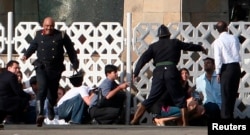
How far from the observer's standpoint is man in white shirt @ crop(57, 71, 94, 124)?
802 inches

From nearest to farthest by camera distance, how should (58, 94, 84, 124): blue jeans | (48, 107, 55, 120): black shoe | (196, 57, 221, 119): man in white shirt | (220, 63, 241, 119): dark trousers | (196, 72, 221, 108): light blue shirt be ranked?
(220, 63, 241, 119): dark trousers < (48, 107, 55, 120): black shoe < (58, 94, 84, 124): blue jeans < (196, 57, 221, 119): man in white shirt < (196, 72, 221, 108): light blue shirt

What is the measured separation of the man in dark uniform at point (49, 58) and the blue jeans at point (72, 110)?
0.93 meters

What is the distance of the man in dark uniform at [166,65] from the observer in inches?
764

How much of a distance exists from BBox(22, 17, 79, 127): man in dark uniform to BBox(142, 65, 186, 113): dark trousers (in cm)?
141

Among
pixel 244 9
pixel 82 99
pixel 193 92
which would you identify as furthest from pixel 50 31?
pixel 244 9


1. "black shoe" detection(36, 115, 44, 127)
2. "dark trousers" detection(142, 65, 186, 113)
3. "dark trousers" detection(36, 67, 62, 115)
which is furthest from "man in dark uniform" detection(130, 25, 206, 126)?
"black shoe" detection(36, 115, 44, 127)

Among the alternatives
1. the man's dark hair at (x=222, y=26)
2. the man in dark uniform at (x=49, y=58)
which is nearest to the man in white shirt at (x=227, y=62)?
the man's dark hair at (x=222, y=26)

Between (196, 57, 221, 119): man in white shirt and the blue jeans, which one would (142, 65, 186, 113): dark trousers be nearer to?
(196, 57, 221, 119): man in white shirt

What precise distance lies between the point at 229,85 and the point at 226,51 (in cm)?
58

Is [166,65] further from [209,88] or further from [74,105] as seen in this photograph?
[74,105]

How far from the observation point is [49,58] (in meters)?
19.1

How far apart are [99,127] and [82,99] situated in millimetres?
1876

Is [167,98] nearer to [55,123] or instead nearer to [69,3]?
[55,123]

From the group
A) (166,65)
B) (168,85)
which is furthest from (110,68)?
(168,85)
